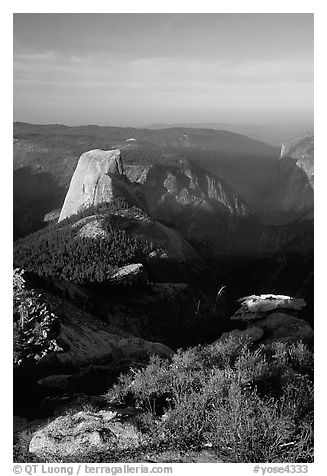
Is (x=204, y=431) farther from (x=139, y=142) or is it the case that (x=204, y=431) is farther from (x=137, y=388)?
(x=139, y=142)

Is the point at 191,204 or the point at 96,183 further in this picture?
the point at 191,204

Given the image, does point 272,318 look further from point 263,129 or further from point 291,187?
point 263,129

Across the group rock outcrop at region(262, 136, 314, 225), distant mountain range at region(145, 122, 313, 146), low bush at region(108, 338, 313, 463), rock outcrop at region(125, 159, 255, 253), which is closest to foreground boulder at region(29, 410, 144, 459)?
low bush at region(108, 338, 313, 463)

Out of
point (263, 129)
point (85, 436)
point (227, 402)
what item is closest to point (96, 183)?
point (263, 129)

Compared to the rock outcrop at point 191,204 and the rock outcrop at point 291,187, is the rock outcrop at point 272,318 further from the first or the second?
the rock outcrop at point 291,187

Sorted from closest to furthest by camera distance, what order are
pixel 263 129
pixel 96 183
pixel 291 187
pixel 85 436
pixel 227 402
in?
1. pixel 85 436
2. pixel 227 402
3. pixel 96 183
4. pixel 291 187
5. pixel 263 129
